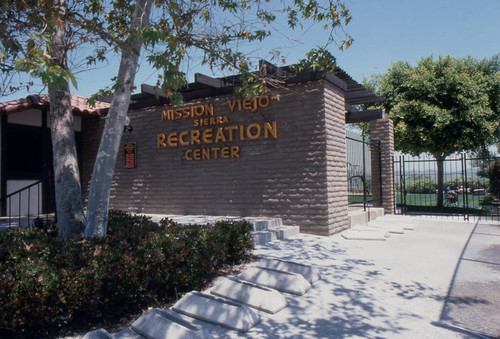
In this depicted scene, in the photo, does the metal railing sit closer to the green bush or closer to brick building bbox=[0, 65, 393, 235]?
brick building bbox=[0, 65, 393, 235]

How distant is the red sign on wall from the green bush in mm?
5316

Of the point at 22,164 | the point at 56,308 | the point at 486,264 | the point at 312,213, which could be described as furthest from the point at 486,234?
the point at 22,164

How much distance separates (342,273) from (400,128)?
10.9 meters

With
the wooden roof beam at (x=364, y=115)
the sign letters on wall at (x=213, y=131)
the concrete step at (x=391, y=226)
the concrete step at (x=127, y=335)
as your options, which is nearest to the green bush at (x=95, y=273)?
the concrete step at (x=127, y=335)

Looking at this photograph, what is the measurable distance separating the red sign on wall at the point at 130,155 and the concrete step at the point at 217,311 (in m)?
7.13

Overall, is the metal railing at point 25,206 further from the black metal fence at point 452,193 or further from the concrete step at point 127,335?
the black metal fence at point 452,193

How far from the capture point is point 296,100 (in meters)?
8.07

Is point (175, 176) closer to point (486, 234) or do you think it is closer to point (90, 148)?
point (90, 148)

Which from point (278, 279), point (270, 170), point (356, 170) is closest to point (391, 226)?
point (356, 170)

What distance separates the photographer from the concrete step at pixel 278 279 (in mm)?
4442

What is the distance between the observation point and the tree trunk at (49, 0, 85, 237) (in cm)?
514

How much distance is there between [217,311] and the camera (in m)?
3.63

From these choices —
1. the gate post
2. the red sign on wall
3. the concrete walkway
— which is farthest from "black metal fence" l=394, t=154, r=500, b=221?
the red sign on wall

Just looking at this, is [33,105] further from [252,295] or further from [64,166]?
[252,295]
